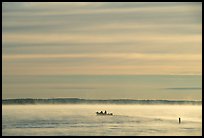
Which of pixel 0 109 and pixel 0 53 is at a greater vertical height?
pixel 0 53

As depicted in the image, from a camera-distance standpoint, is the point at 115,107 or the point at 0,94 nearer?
the point at 0,94

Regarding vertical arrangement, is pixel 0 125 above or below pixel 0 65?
below

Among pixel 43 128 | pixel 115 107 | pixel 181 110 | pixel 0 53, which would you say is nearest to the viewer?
pixel 0 53

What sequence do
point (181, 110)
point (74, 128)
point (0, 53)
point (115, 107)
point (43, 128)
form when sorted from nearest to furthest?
point (0, 53)
point (43, 128)
point (74, 128)
point (181, 110)
point (115, 107)

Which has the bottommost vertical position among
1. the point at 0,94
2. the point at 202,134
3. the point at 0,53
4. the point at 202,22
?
the point at 202,134

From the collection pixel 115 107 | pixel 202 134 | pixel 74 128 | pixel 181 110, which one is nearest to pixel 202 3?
pixel 202 134

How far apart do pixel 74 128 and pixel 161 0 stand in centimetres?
1264

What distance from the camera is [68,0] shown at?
4520 mm

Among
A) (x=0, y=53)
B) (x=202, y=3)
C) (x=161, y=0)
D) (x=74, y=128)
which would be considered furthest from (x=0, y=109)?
(x=74, y=128)

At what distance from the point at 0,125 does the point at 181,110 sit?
21.3m

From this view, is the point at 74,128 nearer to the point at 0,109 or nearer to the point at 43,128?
the point at 43,128

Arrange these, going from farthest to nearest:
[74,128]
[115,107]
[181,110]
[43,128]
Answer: [115,107]
[181,110]
[74,128]
[43,128]

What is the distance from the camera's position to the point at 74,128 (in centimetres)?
1694

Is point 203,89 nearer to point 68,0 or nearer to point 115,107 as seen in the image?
point 68,0
